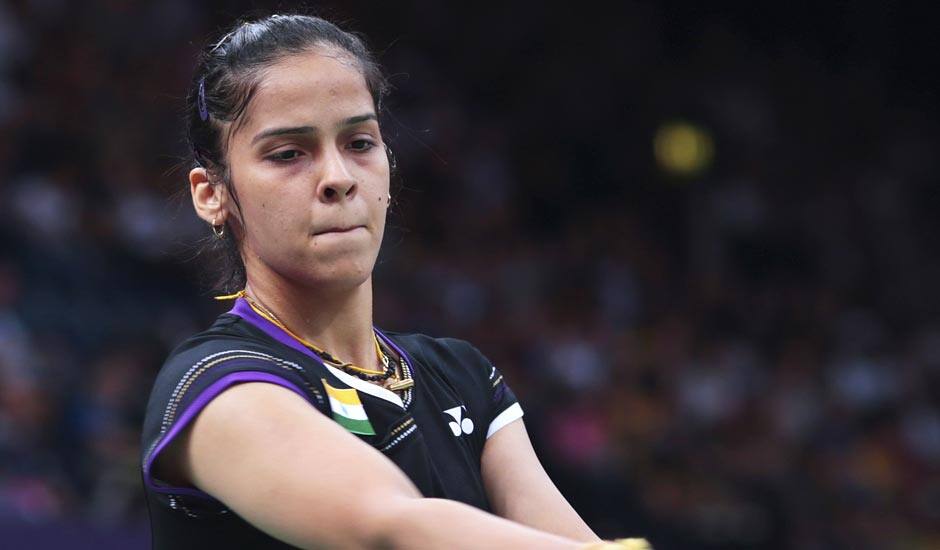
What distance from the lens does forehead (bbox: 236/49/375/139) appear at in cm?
182

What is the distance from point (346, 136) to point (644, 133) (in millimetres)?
8096

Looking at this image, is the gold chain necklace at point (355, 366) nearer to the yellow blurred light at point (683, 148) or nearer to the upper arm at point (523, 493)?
the upper arm at point (523, 493)

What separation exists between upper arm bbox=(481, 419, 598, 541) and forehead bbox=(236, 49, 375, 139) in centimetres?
57

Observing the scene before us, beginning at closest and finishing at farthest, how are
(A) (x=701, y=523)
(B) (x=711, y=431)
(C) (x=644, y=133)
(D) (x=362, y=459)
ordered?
(D) (x=362, y=459)
(A) (x=701, y=523)
(B) (x=711, y=431)
(C) (x=644, y=133)

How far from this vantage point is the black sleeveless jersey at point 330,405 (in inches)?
63.5

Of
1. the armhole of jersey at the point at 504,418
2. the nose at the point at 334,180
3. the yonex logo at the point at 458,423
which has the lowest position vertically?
the armhole of jersey at the point at 504,418

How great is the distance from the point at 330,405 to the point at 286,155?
1.14 ft

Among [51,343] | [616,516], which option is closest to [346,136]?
[51,343]

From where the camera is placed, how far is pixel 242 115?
1.87 meters

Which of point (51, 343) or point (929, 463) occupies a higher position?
point (51, 343)

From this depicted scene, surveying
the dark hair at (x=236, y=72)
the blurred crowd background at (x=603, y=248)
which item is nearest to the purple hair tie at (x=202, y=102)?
the dark hair at (x=236, y=72)

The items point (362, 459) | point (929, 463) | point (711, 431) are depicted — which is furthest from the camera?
point (929, 463)

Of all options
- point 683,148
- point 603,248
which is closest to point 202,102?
point 603,248

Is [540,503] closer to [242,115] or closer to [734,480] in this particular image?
[242,115]
